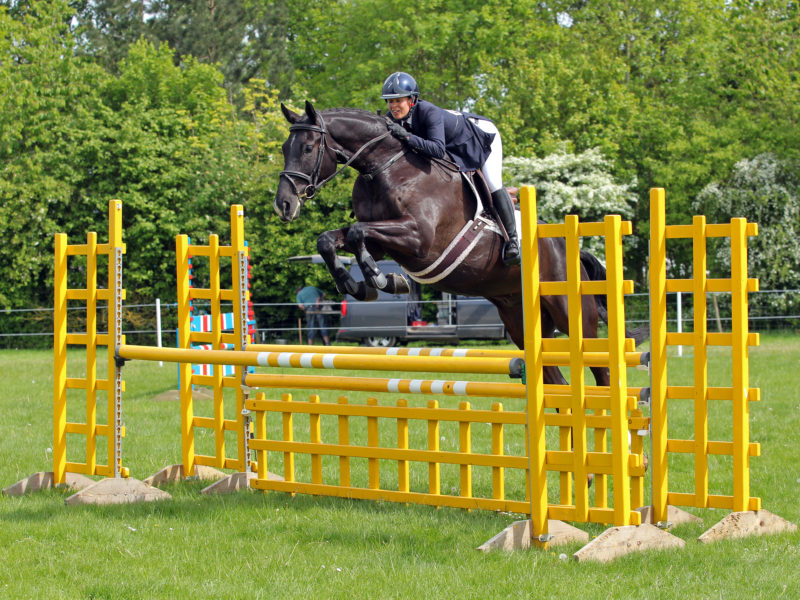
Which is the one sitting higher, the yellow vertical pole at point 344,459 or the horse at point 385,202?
the horse at point 385,202

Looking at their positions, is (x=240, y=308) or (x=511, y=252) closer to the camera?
(x=511, y=252)

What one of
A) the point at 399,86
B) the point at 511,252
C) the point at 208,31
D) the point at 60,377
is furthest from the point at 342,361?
the point at 208,31

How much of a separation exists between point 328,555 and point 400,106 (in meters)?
2.93

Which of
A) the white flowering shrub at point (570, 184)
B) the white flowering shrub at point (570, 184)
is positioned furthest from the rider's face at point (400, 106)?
the white flowering shrub at point (570, 184)

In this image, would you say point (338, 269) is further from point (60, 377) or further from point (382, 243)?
point (60, 377)

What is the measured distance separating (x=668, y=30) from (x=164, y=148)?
1777 centimetres

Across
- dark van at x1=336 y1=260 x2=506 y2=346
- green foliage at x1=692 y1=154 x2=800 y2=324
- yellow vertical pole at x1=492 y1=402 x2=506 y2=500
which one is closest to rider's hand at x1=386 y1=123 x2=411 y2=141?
yellow vertical pole at x1=492 y1=402 x2=506 y2=500

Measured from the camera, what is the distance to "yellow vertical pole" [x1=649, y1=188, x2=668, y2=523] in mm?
4605

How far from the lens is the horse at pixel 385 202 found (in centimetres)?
554

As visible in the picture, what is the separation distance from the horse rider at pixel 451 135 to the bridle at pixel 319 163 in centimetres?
16

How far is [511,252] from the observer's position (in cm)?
603

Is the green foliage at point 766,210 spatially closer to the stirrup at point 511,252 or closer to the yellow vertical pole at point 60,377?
the stirrup at point 511,252

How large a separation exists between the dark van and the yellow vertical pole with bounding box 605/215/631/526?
13.9m

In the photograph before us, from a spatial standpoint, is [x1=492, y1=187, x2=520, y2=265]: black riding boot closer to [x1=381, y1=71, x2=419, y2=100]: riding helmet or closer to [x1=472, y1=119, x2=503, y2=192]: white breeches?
[x1=472, y1=119, x2=503, y2=192]: white breeches
